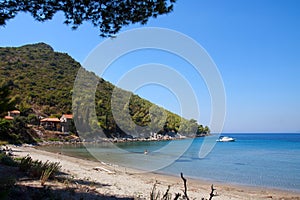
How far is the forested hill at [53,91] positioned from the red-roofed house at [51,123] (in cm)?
442

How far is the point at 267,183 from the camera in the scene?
1792 centimetres

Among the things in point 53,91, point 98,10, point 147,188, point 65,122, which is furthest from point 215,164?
point 53,91

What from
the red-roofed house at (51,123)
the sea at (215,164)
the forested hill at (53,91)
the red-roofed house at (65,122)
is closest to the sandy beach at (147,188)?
the sea at (215,164)

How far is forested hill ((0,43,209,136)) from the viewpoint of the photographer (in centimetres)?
6544

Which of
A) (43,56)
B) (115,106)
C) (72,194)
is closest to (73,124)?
(115,106)

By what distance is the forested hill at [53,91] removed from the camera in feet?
215

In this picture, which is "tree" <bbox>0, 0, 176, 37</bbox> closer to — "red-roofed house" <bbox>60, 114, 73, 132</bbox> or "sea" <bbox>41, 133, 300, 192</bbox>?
"sea" <bbox>41, 133, 300, 192</bbox>

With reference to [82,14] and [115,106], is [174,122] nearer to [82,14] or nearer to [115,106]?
[115,106]

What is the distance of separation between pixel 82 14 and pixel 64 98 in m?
69.5

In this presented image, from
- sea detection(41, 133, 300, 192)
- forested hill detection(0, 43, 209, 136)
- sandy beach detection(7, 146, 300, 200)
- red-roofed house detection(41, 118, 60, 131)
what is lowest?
sea detection(41, 133, 300, 192)

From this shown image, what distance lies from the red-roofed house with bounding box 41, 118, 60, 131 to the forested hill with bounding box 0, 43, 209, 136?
174 inches

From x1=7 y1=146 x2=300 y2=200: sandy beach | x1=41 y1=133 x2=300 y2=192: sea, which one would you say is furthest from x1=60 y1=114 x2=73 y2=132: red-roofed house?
x1=7 y1=146 x2=300 y2=200: sandy beach

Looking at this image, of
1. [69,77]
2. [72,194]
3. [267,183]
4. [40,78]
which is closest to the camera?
[72,194]

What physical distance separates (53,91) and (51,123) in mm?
18139
